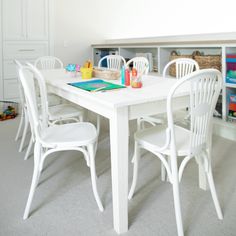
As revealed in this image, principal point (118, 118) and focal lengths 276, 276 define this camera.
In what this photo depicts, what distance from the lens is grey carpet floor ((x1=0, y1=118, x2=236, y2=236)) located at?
56.8 inches

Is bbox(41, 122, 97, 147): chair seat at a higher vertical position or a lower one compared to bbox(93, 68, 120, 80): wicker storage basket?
lower

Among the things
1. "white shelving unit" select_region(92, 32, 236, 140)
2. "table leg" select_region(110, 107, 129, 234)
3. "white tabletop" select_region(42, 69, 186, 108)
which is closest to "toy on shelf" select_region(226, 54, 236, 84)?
"white shelving unit" select_region(92, 32, 236, 140)

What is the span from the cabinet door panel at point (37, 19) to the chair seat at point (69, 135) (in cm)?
286

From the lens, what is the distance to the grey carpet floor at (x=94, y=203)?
144 cm

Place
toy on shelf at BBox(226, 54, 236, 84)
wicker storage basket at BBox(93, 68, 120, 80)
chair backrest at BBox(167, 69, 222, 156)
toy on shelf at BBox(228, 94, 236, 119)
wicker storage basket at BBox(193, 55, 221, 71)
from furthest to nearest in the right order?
1. wicker storage basket at BBox(193, 55, 221, 71)
2. toy on shelf at BBox(228, 94, 236, 119)
3. toy on shelf at BBox(226, 54, 236, 84)
4. wicker storage basket at BBox(93, 68, 120, 80)
5. chair backrest at BBox(167, 69, 222, 156)

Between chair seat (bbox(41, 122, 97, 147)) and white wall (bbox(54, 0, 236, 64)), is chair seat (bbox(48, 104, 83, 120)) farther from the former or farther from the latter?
white wall (bbox(54, 0, 236, 64))

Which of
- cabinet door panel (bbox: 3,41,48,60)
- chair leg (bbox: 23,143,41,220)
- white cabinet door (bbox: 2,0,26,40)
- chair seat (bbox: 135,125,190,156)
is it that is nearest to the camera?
chair seat (bbox: 135,125,190,156)

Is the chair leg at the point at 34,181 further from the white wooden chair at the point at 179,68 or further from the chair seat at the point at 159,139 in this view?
the white wooden chair at the point at 179,68

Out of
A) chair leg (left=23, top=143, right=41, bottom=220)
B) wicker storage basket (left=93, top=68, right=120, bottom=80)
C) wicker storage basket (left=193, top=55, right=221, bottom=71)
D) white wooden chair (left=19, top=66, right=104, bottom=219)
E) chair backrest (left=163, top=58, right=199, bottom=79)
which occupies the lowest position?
chair leg (left=23, top=143, right=41, bottom=220)

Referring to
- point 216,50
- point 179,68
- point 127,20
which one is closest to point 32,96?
point 179,68

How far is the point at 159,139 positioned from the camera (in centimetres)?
154

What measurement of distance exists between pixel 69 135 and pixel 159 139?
1.78 feet

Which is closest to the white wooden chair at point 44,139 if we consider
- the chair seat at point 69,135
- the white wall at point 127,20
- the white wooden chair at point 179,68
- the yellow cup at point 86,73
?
the chair seat at point 69,135

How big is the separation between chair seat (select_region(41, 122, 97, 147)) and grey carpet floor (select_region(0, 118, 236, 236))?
1.28ft
